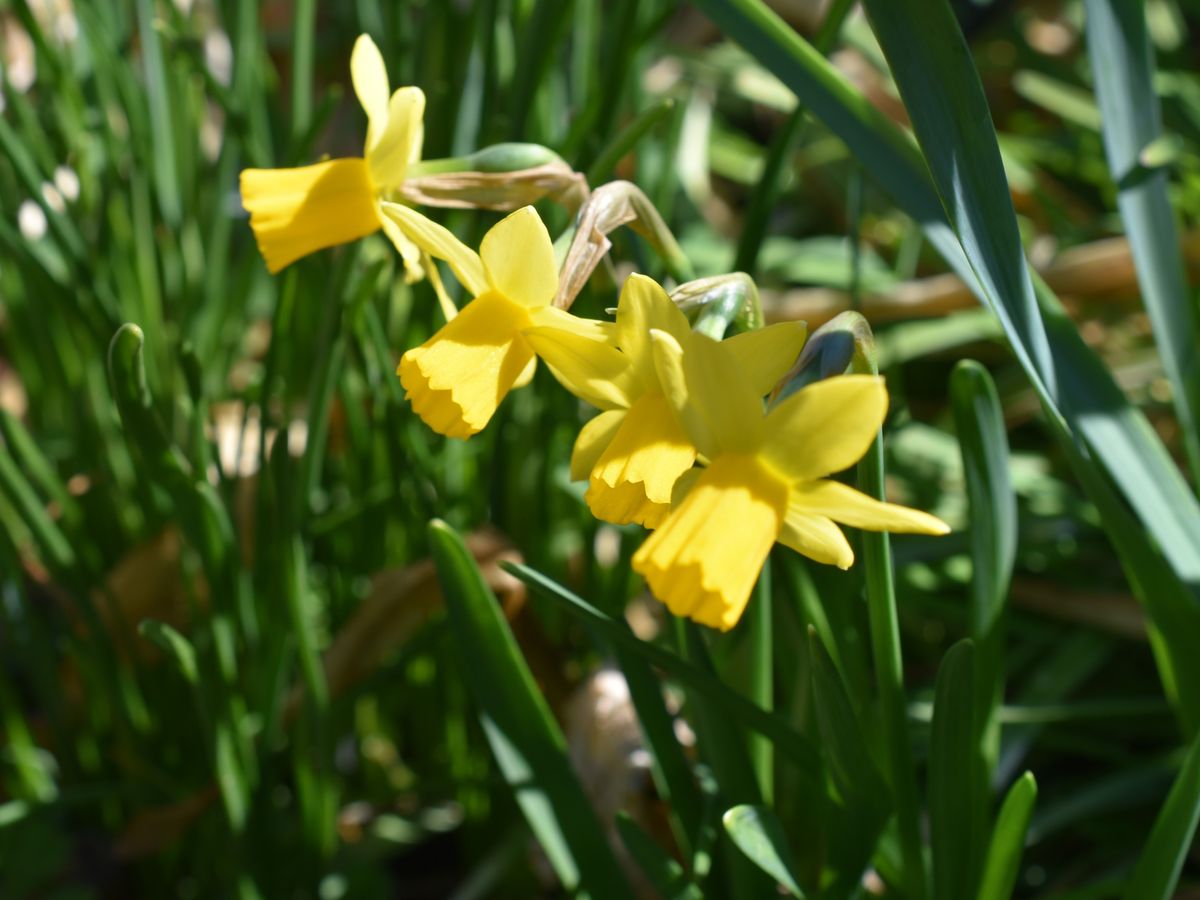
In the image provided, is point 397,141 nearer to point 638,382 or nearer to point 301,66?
point 638,382

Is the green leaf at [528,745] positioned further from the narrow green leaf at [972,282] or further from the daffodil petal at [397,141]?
the narrow green leaf at [972,282]

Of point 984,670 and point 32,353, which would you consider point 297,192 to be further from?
point 32,353

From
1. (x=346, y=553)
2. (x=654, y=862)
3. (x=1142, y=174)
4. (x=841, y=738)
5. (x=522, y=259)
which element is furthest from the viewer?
(x=346, y=553)

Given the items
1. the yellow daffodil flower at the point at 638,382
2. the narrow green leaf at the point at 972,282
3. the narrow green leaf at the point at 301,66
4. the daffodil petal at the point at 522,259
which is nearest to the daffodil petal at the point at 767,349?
the yellow daffodil flower at the point at 638,382

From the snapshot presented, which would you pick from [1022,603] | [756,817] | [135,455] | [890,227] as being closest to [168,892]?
[135,455]

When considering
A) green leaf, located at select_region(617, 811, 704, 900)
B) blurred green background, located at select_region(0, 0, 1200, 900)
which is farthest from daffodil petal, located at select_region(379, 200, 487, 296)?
green leaf, located at select_region(617, 811, 704, 900)

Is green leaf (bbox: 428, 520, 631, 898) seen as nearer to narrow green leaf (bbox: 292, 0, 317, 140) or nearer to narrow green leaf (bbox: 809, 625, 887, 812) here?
narrow green leaf (bbox: 809, 625, 887, 812)

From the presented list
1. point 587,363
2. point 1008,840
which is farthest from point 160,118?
point 1008,840
